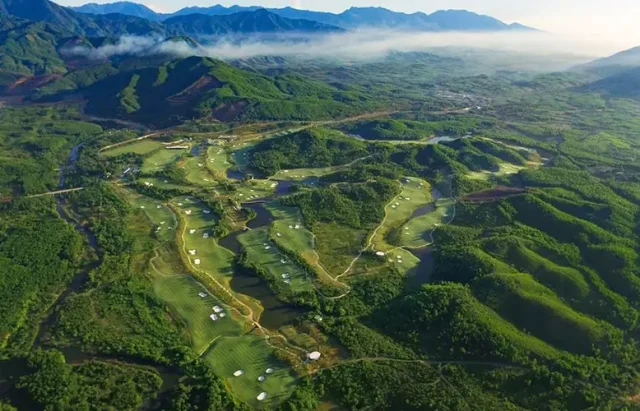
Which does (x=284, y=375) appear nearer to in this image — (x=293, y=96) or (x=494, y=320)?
(x=494, y=320)

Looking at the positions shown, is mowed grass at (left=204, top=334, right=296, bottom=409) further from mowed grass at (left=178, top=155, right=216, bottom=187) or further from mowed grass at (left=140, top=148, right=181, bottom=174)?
mowed grass at (left=140, top=148, right=181, bottom=174)

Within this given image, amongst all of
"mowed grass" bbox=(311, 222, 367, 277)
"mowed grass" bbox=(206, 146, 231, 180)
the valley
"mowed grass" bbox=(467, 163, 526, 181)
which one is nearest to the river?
the valley

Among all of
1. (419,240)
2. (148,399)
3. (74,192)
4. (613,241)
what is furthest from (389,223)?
(74,192)

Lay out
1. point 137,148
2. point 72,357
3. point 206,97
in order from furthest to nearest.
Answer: point 206,97
point 137,148
point 72,357

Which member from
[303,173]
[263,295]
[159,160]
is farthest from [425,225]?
[159,160]

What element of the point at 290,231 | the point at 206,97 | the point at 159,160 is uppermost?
the point at 206,97

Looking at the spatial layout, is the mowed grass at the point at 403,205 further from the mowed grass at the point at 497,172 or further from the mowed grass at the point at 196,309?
the mowed grass at the point at 196,309

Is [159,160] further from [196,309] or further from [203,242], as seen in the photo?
[196,309]
